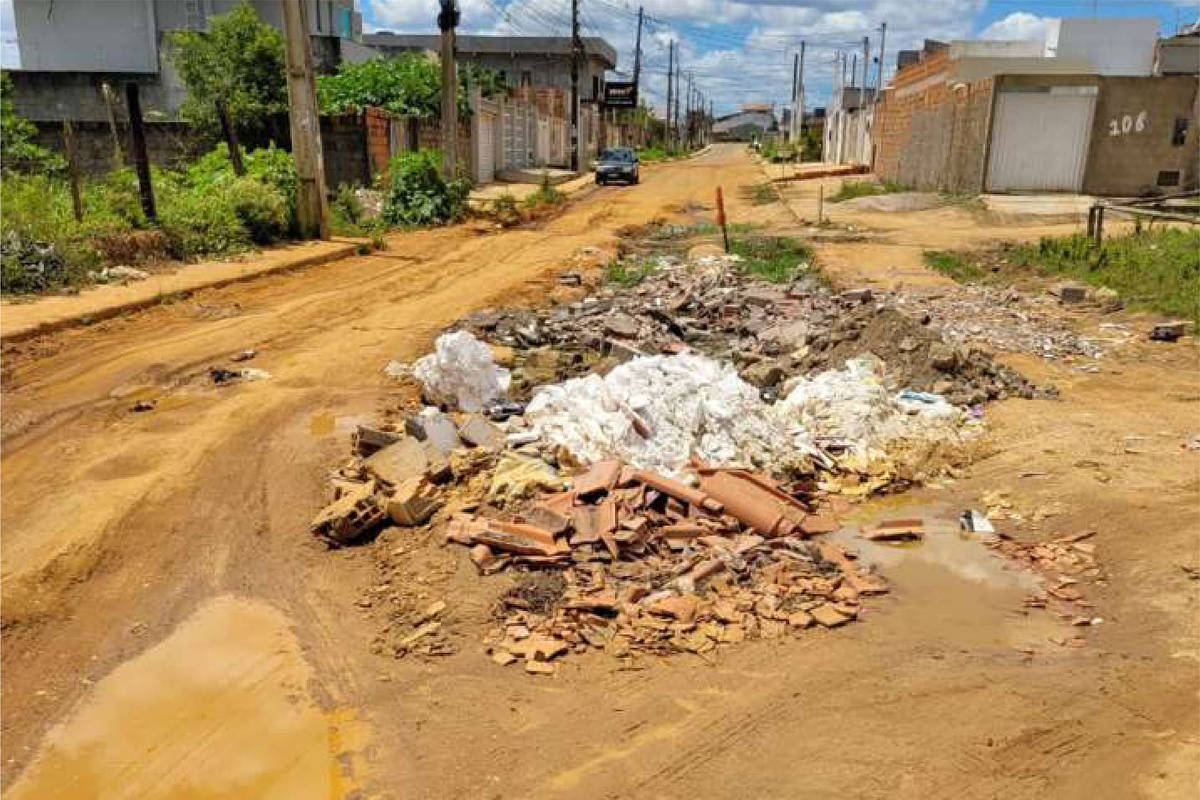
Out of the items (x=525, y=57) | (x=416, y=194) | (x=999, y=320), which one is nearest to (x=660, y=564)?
(x=999, y=320)

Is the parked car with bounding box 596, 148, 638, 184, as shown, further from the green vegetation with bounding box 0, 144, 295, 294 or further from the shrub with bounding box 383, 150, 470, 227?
the green vegetation with bounding box 0, 144, 295, 294

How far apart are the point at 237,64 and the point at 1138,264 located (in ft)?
78.2

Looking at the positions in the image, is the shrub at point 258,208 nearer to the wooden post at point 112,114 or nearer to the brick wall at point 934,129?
the wooden post at point 112,114

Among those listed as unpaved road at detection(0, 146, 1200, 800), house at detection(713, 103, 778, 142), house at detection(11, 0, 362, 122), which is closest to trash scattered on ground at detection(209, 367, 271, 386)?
unpaved road at detection(0, 146, 1200, 800)

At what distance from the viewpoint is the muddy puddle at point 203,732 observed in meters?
3.66

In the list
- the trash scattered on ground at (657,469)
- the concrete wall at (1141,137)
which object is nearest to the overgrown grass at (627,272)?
the trash scattered on ground at (657,469)

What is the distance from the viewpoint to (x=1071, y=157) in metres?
24.3

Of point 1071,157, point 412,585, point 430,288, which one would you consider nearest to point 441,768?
point 412,585

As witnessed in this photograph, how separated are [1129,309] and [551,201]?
19133 millimetres

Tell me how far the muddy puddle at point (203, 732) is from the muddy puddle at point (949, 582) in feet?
9.19

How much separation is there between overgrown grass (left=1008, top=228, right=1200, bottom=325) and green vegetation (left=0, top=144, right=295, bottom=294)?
1288 cm

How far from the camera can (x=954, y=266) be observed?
51.1 feet

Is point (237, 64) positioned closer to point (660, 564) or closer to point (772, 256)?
point (772, 256)

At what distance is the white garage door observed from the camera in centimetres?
2386
